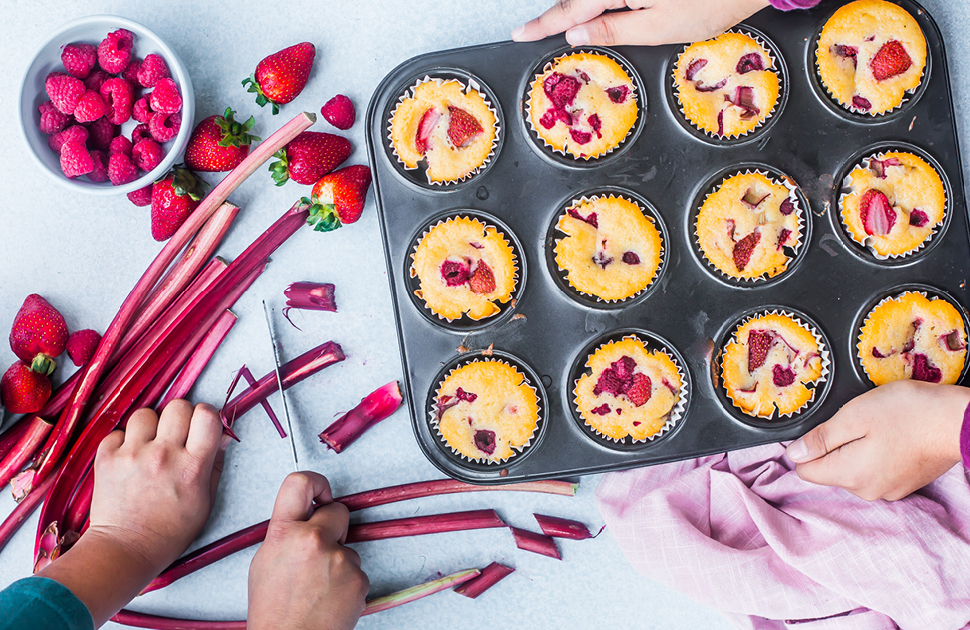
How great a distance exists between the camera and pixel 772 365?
8.32ft

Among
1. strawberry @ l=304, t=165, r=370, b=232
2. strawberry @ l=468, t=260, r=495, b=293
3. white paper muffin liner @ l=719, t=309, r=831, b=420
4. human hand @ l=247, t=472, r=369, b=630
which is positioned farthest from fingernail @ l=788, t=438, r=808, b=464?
strawberry @ l=304, t=165, r=370, b=232

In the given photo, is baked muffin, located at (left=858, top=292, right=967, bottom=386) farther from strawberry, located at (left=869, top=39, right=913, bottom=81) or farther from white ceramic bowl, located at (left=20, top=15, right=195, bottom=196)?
white ceramic bowl, located at (left=20, top=15, right=195, bottom=196)

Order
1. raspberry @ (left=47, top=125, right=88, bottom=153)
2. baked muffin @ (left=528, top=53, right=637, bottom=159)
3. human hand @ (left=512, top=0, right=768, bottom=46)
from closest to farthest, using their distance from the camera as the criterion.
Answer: human hand @ (left=512, top=0, right=768, bottom=46)
baked muffin @ (left=528, top=53, right=637, bottom=159)
raspberry @ (left=47, top=125, right=88, bottom=153)

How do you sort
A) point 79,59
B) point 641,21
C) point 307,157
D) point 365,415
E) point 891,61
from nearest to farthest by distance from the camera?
point 641,21
point 891,61
point 79,59
point 307,157
point 365,415

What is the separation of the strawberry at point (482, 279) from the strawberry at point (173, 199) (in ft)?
4.49

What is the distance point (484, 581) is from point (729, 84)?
2.48 metres

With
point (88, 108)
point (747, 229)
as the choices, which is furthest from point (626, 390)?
point (88, 108)

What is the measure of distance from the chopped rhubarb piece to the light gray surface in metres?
0.77

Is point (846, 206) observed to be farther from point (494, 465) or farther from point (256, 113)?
point (256, 113)

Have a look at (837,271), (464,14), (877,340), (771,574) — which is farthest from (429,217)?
(771,574)

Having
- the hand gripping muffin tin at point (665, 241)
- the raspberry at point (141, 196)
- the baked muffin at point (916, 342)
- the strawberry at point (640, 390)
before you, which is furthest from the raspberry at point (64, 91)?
the baked muffin at point (916, 342)

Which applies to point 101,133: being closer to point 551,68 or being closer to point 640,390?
point 551,68

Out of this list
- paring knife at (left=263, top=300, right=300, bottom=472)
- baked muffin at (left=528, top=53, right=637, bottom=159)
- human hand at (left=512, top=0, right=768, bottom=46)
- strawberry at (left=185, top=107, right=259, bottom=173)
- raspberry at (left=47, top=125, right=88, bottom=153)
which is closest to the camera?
human hand at (left=512, top=0, right=768, bottom=46)

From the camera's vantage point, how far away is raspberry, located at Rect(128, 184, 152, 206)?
2.74m
